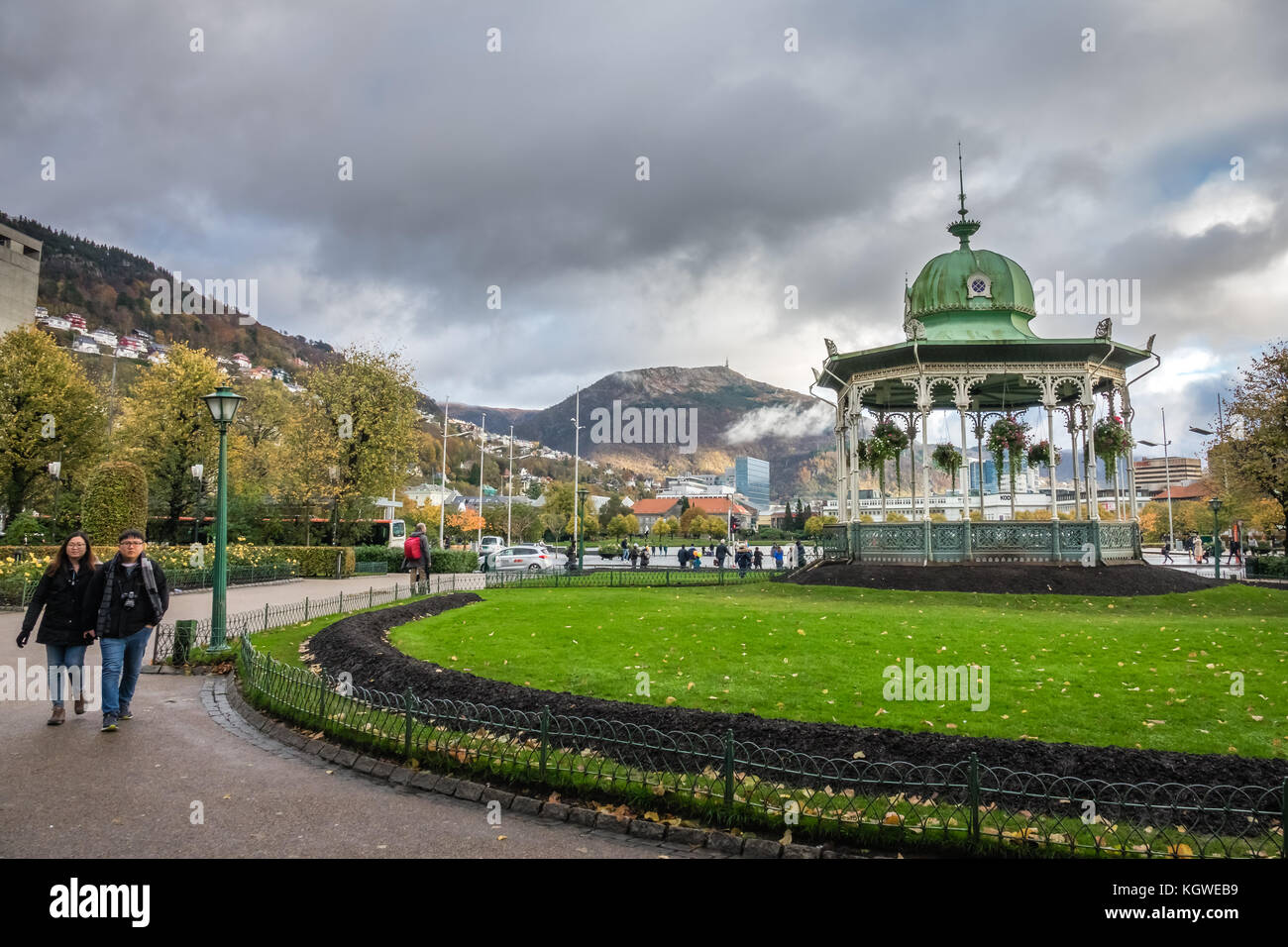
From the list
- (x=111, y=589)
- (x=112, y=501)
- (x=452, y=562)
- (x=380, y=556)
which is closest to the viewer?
(x=111, y=589)

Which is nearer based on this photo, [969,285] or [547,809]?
Answer: [547,809]

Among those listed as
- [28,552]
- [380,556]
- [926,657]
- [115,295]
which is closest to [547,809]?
[926,657]

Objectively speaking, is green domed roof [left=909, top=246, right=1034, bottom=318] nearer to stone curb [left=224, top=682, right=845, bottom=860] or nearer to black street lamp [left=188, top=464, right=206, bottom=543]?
stone curb [left=224, top=682, right=845, bottom=860]

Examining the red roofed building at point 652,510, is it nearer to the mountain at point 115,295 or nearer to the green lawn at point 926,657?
the mountain at point 115,295

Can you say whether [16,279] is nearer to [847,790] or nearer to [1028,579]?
[1028,579]

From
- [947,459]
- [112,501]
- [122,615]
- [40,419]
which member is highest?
[40,419]

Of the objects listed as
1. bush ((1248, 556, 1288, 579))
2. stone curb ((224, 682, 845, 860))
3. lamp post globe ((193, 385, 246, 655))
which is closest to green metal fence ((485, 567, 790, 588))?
lamp post globe ((193, 385, 246, 655))

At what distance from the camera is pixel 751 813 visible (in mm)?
5113

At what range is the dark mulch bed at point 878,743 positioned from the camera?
5.48 metres

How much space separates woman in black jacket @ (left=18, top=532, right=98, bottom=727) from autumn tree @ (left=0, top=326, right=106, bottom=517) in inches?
1258

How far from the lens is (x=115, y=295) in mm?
169000

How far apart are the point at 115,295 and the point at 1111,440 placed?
20361 cm
